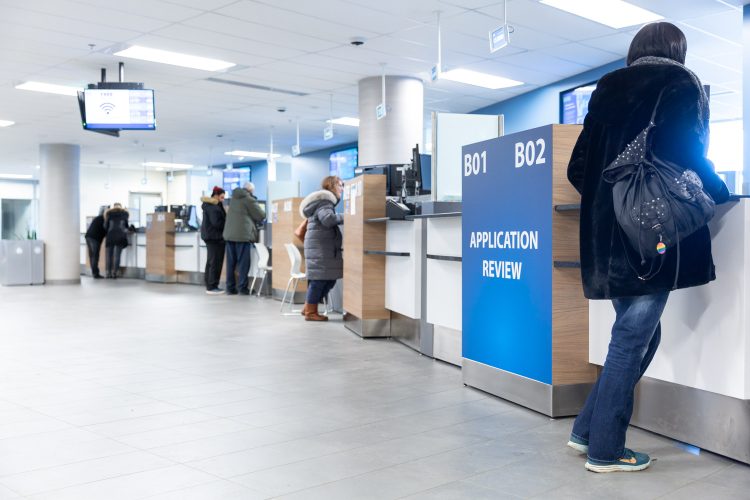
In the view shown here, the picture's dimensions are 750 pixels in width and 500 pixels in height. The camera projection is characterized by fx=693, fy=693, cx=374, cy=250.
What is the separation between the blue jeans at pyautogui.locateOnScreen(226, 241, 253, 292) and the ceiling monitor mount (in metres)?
2.41

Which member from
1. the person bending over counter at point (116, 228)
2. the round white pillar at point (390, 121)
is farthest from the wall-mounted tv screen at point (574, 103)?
the person bending over counter at point (116, 228)

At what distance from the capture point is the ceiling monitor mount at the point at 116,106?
7902mm

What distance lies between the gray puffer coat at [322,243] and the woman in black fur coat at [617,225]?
13.5ft

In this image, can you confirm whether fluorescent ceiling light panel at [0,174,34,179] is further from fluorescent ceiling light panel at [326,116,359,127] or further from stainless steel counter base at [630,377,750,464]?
stainless steel counter base at [630,377,750,464]

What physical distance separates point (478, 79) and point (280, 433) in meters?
7.43

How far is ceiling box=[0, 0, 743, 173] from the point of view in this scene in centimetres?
631

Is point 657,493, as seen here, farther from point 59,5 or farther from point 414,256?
point 59,5

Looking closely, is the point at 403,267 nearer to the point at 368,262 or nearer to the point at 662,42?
the point at 368,262

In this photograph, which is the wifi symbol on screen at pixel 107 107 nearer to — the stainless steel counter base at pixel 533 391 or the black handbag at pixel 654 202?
the stainless steel counter base at pixel 533 391

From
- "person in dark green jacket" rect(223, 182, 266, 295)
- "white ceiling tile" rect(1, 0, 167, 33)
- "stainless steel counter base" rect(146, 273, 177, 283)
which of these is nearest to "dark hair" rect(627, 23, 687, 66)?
"white ceiling tile" rect(1, 0, 167, 33)

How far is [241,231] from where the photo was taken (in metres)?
9.71

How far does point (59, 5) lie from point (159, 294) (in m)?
4.75

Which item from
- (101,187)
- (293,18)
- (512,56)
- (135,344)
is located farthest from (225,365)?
(101,187)

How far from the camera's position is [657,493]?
215 cm
